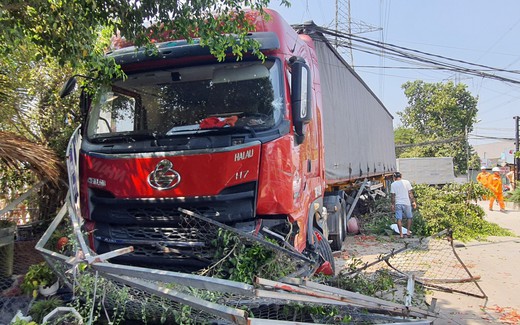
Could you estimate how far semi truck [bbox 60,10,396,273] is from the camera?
322 centimetres

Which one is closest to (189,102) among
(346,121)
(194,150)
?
(194,150)

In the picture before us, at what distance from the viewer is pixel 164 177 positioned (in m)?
3.25

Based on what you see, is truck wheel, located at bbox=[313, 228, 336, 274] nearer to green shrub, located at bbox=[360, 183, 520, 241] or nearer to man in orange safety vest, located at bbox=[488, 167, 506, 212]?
green shrub, located at bbox=[360, 183, 520, 241]

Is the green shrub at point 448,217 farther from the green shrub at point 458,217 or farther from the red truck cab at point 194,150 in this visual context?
the red truck cab at point 194,150

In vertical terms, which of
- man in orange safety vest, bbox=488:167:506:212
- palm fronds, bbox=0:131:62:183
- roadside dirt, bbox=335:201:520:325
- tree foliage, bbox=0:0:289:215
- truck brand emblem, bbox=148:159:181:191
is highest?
tree foliage, bbox=0:0:289:215

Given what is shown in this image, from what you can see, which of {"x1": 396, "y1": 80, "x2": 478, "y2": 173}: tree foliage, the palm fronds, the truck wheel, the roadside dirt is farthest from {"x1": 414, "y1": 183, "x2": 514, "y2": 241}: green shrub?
{"x1": 396, "y1": 80, "x2": 478, "y2": 173}: tree foliage

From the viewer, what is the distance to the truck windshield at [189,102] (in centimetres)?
361

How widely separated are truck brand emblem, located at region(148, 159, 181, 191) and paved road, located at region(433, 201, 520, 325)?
3.26 meters

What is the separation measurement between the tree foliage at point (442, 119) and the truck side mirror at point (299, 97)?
103 ft

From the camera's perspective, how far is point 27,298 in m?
3.54

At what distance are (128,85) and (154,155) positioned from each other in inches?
46.1

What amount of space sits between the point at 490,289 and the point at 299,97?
4.17 meters

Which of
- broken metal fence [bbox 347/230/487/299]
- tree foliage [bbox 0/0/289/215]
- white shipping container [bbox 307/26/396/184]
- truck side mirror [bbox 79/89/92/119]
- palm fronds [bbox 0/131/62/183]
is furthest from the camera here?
white shipping container [bbox 307/26/396/184]

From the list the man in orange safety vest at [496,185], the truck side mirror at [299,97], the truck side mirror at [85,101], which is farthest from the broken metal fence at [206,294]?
the man in orange safety vest at [496,185]
